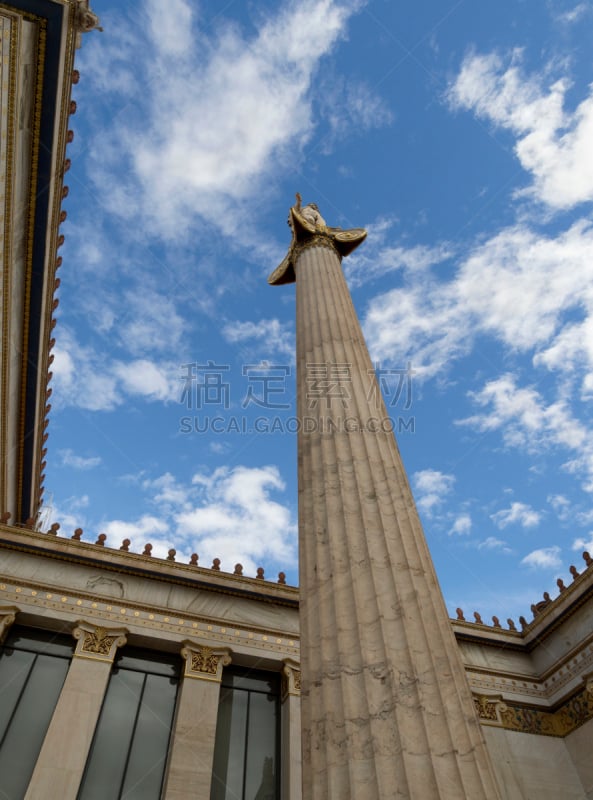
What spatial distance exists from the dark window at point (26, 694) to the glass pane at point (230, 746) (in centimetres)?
328

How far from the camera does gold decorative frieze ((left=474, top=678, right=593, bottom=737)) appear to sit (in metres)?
14.5

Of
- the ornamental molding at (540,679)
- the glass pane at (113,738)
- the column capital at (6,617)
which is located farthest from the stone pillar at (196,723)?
the ornamental molding at (540,679)

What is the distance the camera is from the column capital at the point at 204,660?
1326cm

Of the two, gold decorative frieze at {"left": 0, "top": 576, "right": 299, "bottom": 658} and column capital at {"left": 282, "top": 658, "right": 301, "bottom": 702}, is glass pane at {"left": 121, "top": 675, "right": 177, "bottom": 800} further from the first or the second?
column capital at {"left": 282, "top": 658, "right": 301, "bottom": 702}

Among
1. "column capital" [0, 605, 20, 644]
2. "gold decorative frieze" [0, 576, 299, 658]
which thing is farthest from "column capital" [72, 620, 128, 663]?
"column capital" [0, 605, 20, 644]

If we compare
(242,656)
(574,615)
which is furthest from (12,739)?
(574,615)

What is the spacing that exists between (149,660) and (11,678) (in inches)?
106

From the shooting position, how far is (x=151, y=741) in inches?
485

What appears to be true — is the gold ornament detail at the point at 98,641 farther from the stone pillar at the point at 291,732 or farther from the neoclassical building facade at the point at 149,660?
the stone pillar at the point at 291,732

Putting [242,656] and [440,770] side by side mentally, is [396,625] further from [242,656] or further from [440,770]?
[242,656]

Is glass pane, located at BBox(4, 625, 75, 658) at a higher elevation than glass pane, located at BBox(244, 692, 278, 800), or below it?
higher

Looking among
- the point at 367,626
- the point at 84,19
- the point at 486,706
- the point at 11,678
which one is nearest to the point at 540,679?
the point at 486,706

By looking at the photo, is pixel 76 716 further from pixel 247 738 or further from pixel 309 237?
pixel 309 237

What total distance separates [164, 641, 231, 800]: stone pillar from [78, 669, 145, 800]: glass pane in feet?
3.02
